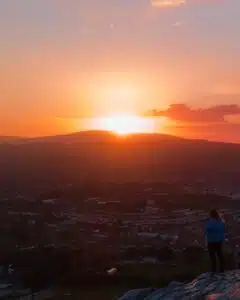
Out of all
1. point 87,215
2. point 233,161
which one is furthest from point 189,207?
point 233,161

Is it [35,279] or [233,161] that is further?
[233,161]

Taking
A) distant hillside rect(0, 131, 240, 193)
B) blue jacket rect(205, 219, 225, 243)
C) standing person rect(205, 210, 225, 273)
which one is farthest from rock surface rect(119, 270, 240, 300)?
distant hillside rect(0, 131, 240, 193)

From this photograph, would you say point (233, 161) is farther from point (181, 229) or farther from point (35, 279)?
point (35, 279)

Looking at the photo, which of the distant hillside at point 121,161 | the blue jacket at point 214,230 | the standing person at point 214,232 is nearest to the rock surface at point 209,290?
the standing person at point 214,232

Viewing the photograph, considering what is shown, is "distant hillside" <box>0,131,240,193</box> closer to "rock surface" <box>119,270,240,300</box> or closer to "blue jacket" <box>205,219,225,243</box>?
"rock surface" <box>119,270,240,300</box>

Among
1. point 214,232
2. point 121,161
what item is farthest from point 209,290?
point 121,161

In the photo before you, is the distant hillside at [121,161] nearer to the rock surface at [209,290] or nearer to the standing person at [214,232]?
the rock surface at [209,290]
